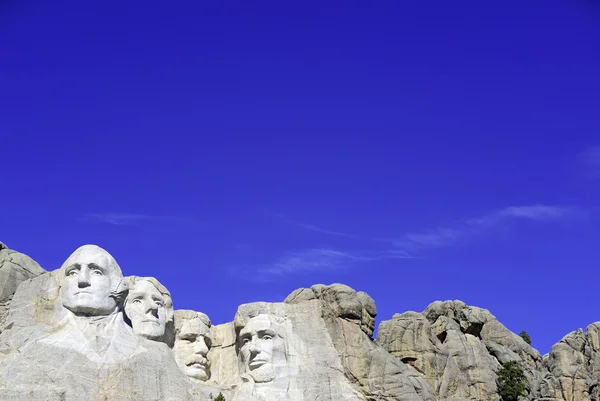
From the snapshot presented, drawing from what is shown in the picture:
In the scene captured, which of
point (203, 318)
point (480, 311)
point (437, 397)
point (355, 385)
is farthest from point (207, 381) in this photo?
point (480, 311)

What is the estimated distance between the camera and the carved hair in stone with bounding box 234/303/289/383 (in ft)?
142

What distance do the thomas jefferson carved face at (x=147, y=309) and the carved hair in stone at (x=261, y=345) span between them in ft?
10.7

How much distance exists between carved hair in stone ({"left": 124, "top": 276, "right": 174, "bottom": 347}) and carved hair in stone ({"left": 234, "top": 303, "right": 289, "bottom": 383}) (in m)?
2.84

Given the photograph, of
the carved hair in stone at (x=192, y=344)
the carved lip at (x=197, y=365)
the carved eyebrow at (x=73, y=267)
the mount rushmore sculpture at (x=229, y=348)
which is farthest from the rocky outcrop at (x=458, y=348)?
the carved eyebrow at (x=73, y=267)

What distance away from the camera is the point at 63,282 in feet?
135

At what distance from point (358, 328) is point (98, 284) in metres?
11.2

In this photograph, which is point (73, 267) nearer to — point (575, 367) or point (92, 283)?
point (92, 283)

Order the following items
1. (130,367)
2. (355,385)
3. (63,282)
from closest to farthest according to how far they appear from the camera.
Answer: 1. (130,367)
2. (63,282)
3. (355,385)

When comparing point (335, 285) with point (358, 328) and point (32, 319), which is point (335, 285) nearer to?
point (358, 328)

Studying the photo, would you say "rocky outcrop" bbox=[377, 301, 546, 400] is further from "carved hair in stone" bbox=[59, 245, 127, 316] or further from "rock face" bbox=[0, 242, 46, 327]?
"rock face" bbox=[0, 242, 46, 327]

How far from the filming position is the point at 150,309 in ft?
141

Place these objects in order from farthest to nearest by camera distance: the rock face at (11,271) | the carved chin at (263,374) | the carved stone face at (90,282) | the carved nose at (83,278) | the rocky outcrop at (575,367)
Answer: the rocky outcrop at (575,367) < the carved chin at (263,374) < the rock face at (11,271) < the carved nose at (83,278) < the carved stone face at (90,282)

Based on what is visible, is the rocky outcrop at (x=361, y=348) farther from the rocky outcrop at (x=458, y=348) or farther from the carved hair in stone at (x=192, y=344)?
the carved hair in stone at (x=192, y=344)

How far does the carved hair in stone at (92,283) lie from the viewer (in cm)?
4003
